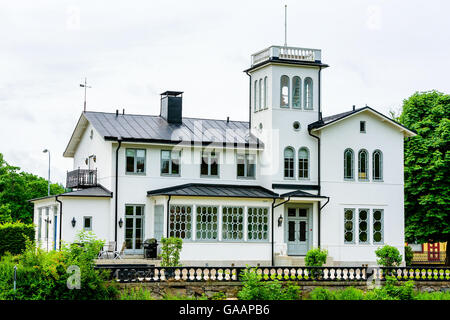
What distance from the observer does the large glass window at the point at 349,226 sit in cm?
3962

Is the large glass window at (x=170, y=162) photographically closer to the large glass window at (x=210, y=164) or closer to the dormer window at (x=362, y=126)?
the large glass window at (x=210, y=164)

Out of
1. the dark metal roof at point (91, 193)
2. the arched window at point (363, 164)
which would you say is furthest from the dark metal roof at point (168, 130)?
the arched window at point (363, 164)

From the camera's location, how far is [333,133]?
39.8 m

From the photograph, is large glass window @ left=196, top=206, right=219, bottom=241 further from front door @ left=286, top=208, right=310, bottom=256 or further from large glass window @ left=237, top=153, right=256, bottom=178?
front door @ left=286, top=208, right=310, bottom=256

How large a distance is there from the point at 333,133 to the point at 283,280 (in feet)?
47.3

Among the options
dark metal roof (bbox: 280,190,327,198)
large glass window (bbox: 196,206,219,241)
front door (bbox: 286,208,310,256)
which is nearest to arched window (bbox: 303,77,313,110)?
dark metal roof (bbox: 280,190,327,198)

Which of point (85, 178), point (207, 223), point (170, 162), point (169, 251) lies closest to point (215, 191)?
point (207, 223)

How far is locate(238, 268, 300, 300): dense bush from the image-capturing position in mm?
24203

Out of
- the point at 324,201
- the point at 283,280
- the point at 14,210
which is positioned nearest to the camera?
the point at 283,280

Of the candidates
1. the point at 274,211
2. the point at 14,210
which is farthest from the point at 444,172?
the point at 14,210

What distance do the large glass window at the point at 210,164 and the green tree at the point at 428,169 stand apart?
465 inches
